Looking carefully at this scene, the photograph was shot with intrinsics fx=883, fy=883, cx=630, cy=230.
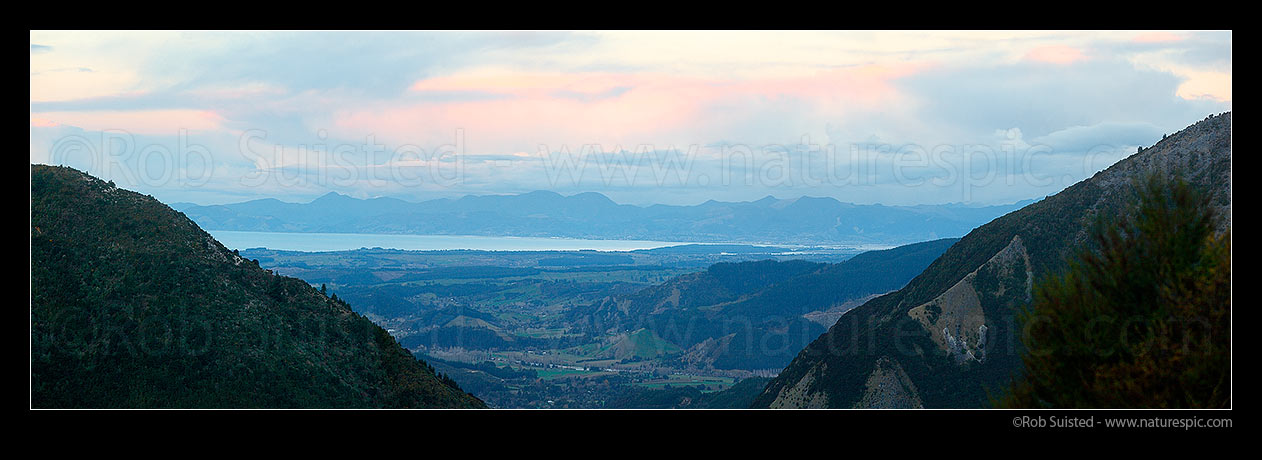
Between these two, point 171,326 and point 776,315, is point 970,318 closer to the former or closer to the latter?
point 171,326

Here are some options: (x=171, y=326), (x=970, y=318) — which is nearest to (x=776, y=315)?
(x=970, y=318)

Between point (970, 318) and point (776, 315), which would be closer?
point (970, 318)

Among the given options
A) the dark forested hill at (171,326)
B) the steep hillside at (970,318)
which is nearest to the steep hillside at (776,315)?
the steep hillside at (970,318)

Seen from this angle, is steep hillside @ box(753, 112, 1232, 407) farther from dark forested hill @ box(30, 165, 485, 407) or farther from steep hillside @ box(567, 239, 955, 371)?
steep hillside @ box(567, 239, 955, 371)

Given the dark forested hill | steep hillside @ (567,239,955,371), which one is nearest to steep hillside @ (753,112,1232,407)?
the dark forested hill

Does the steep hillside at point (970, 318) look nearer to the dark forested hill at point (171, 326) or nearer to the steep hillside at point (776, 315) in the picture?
the dark forested hill at point (171, 326)
